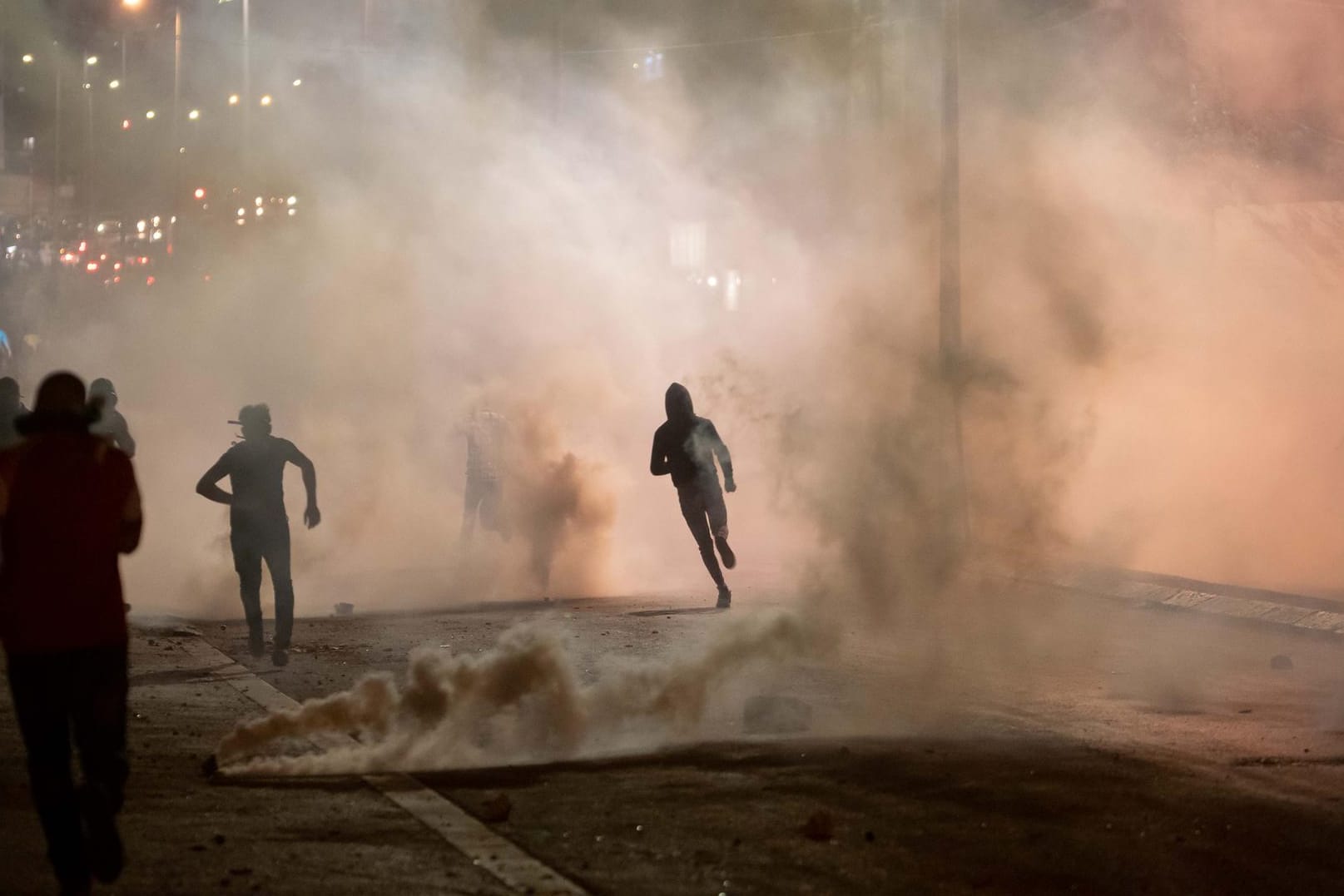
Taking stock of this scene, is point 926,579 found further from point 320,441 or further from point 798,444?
point 320,441

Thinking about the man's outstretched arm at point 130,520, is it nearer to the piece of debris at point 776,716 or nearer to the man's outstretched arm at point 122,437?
the piece of debris at point 776,716

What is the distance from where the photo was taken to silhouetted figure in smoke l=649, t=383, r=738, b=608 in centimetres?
1073

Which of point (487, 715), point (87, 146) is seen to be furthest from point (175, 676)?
point (87, 146)

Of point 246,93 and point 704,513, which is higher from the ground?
point 246,93

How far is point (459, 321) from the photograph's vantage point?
2073 centimetres

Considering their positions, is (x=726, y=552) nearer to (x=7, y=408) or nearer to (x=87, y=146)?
(x=7, y=408)

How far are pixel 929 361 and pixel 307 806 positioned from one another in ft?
21.4

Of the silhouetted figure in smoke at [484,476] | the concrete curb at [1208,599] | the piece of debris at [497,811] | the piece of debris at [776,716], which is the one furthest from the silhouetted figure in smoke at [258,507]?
the silhouetted figure in smoke at [484,476]

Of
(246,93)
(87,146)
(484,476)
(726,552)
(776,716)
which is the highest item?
(87,146)

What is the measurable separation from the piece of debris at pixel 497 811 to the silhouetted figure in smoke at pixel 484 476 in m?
8.18

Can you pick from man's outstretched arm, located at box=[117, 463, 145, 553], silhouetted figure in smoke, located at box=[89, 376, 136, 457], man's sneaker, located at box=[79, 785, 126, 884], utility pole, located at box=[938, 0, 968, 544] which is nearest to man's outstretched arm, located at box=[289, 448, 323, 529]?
silhouetted figure in smoke, located at box=[89, 376, 136, 457]

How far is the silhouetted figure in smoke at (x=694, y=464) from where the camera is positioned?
10734 millimetres

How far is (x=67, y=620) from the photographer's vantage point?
13.4ft

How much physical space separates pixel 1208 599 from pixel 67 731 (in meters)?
8.44
